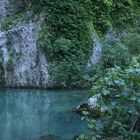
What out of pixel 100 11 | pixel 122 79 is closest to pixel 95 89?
pixel 122 79

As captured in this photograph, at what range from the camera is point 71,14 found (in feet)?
55.7

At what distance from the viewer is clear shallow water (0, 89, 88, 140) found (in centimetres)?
885

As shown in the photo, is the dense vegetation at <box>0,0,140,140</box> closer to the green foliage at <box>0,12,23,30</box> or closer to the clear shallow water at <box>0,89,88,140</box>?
the green foliage at <box>0,12,23,30</box>

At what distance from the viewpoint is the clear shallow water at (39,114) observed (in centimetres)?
885

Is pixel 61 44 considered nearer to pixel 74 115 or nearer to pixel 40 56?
pixel 40 56

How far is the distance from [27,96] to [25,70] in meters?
2.71

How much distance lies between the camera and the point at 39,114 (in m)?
10.9

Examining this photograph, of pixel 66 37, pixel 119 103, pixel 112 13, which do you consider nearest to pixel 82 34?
pixel 66 37

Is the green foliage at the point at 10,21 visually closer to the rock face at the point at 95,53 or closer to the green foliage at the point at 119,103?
the rock face at the point at 95,53

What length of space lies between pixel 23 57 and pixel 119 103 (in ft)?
37.1

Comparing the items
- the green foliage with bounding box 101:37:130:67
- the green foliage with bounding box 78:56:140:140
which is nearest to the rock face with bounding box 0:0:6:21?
the green foliage with bounding box 101:37:130:67

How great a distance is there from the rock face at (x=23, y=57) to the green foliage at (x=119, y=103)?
10399 millimetres

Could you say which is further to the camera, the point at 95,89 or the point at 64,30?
the point at 64,30

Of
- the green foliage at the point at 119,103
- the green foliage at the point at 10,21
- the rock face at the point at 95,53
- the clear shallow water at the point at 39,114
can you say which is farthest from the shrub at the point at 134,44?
the green foliage at the point at 119,103
